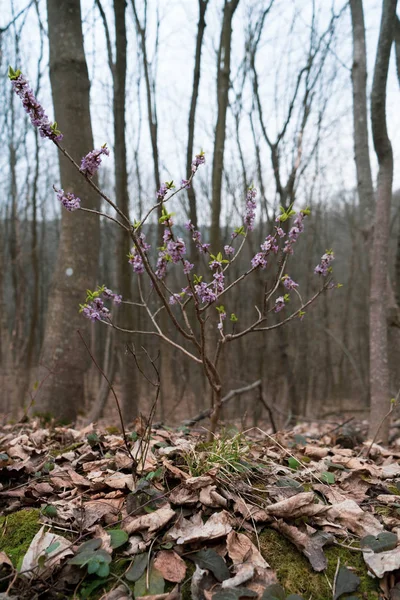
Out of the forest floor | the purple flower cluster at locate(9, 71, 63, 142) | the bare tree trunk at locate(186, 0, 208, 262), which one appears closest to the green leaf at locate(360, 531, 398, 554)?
the forest floor

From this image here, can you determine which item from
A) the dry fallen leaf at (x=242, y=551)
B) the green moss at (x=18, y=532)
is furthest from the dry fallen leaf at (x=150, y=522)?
the green moss at (x=18, y=532)

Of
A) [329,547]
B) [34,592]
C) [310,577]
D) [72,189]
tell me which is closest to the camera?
[34,592]

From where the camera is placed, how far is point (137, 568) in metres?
1.30

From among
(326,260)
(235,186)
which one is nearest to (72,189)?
(326,260)

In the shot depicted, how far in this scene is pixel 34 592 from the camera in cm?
120

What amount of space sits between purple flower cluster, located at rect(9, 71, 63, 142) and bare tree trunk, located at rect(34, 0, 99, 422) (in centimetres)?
256

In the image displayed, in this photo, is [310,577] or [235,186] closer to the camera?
[310,577]

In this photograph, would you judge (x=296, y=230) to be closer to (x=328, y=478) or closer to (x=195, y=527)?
(x=328, y=478)

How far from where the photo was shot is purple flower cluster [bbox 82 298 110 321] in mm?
2151

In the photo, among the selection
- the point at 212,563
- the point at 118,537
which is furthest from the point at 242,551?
the point at 118,537

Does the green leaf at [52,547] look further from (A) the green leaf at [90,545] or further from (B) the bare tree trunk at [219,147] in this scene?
(B) the bare tree trunk at [219,147]

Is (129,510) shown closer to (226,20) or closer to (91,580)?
(91,580)

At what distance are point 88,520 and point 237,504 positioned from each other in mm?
586

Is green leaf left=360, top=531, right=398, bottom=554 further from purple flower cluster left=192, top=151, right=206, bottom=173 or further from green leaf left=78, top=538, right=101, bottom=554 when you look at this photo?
purple flower cluster left=192, top=151, right=206, bottom=173
